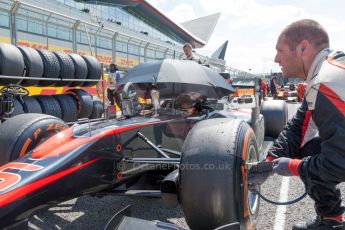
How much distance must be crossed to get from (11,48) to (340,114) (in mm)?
4674

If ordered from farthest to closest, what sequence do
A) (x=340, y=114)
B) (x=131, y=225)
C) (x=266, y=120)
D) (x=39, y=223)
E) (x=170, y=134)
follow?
(x=266, y=120), (x=170, y=134), (x=39, y=223), (x=131, y=225), (x=340, y=114)

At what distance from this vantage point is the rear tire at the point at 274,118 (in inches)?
202

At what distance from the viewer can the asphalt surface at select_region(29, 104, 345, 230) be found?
266cm

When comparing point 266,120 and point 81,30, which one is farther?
point 81,30

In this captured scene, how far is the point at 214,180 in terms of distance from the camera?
1.92 m

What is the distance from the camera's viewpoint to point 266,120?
5191 millimetres

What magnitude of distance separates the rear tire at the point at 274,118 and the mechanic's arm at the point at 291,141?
265 cm

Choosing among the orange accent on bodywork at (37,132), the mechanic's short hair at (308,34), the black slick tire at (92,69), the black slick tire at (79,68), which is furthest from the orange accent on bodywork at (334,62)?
the black slick tire at (92,69)

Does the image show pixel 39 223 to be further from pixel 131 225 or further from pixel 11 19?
pixel 11 19

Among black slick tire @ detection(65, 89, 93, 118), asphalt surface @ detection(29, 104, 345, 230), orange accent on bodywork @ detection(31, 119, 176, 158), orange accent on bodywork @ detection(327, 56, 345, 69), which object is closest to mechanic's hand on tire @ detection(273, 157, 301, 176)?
orange accent on bodywork @ detection(327, 56, 345, 69)

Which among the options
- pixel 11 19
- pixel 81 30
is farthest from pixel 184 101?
pixel 81 30

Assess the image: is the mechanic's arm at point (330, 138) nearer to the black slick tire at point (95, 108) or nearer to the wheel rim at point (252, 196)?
the wheel rim at point (252, 196)

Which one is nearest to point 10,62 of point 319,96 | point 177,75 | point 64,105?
point 64,105

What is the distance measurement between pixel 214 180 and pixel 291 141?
865mm
